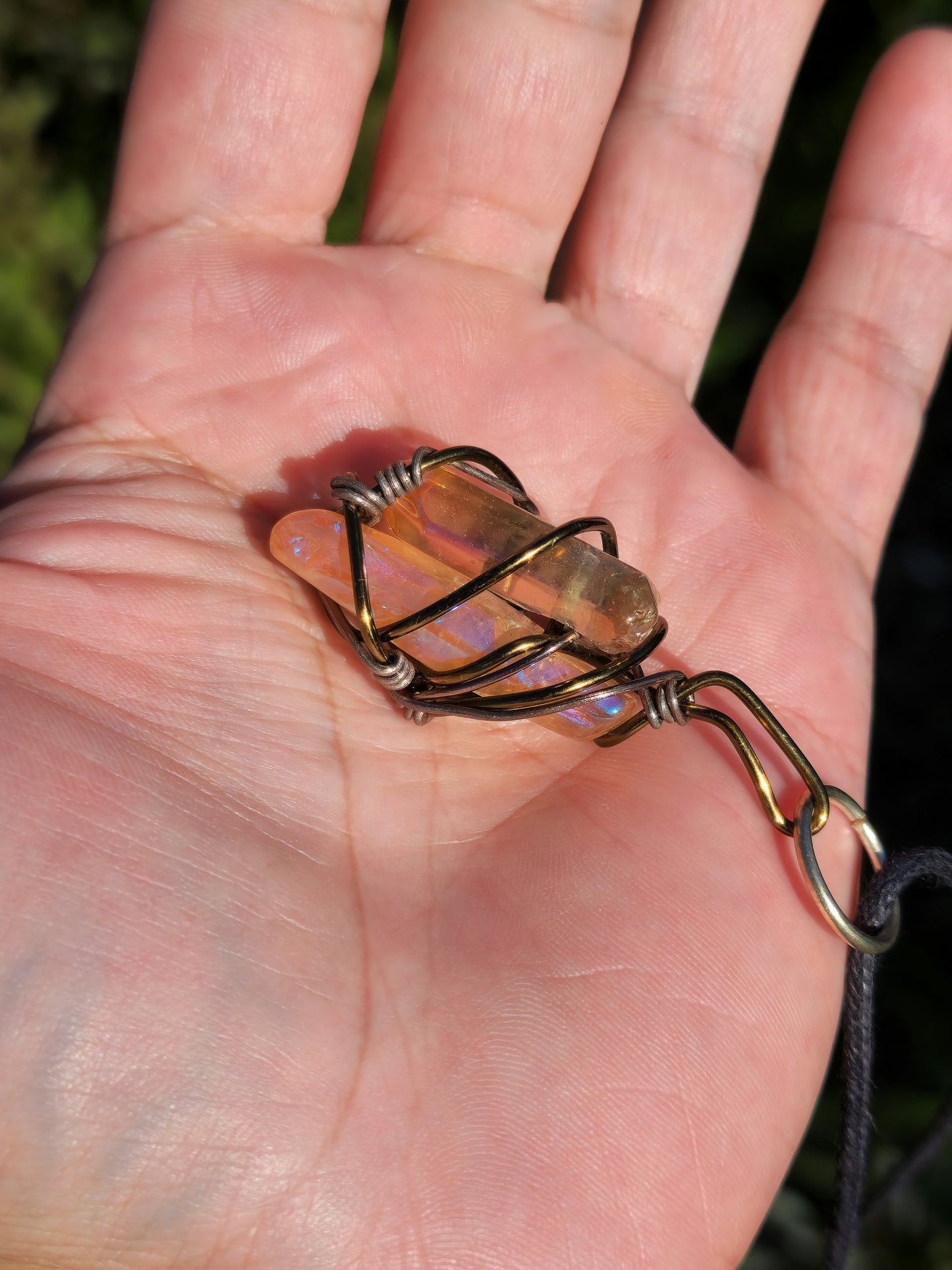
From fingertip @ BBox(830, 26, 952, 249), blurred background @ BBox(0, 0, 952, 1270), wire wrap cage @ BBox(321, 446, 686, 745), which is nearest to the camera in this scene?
wire wrap cage @ BBox(321, 446, 686, 745)

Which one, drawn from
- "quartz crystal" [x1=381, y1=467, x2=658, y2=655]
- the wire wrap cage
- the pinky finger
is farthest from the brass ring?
the pinky finger

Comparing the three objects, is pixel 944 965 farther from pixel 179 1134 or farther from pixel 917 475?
pixel 179 1134

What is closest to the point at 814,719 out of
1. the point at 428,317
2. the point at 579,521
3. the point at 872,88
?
the point at 579,521

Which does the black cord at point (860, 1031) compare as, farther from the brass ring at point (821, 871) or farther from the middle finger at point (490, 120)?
the middle finger at point (490, 120)

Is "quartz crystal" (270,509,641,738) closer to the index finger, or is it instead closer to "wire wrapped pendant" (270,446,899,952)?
"wire wrapped pendant" (270,446,899,952)

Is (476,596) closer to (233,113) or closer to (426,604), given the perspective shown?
(426,604)

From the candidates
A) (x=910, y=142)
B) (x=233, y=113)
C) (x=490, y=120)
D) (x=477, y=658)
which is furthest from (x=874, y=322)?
(x=233, y=113)
